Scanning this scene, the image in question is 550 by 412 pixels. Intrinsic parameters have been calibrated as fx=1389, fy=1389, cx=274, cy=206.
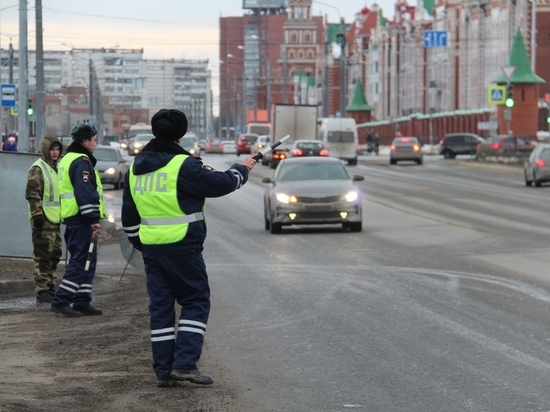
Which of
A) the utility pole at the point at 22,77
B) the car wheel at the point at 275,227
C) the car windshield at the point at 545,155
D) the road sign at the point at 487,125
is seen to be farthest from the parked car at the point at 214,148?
the car wheel at the point at 275,227

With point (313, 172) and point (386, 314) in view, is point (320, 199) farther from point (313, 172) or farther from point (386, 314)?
point (386, 314)

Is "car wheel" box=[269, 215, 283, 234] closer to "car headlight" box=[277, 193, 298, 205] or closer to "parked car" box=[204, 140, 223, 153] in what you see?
"car headlight" box=[277, 193, 298, 205]

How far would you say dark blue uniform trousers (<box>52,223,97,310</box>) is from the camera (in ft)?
40.4

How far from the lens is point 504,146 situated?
227 ft

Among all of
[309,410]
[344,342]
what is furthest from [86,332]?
[309,410]

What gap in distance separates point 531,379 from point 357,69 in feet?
505

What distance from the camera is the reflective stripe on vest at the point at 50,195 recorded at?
13.5 meters

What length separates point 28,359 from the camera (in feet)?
32.1

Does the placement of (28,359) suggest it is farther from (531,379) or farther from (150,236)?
(531,379)

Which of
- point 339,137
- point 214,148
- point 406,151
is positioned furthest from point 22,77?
point 214,148

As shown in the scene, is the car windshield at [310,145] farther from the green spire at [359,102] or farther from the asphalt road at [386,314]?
the green spire at [359,102]

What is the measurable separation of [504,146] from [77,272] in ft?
192

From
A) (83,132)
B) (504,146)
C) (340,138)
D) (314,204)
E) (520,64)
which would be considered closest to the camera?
(83,132)

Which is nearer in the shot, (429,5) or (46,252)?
(46,252)
